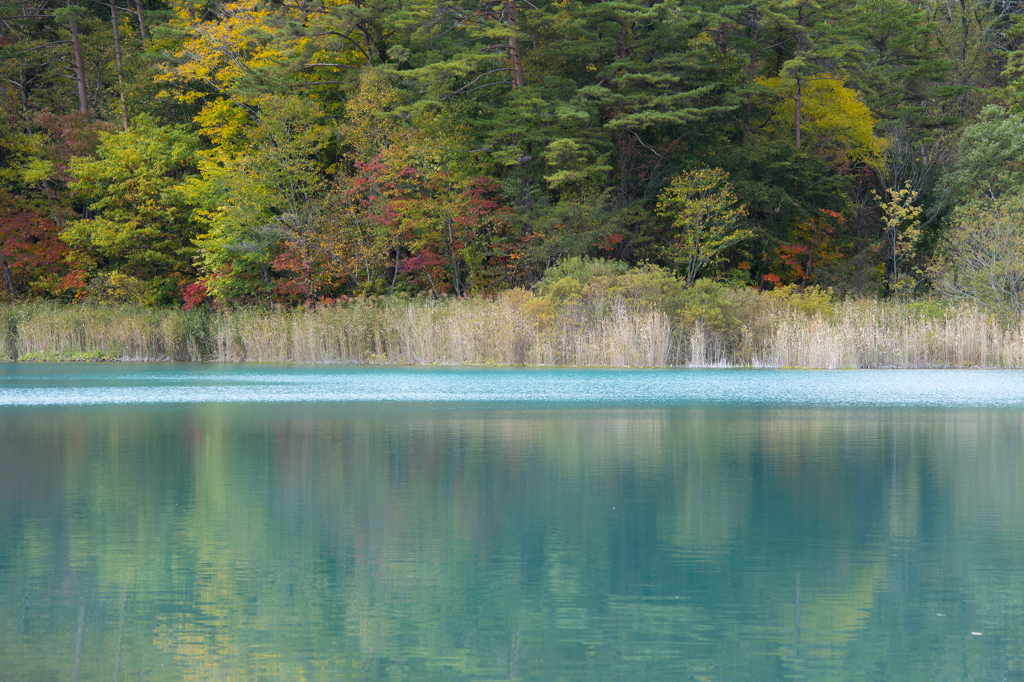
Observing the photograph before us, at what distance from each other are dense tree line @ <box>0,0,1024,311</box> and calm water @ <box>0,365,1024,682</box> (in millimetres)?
19625

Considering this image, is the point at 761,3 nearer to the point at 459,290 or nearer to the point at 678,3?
the point at 678,3

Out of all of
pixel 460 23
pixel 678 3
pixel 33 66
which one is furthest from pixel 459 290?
pixel 33 66

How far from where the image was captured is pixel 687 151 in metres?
34.4

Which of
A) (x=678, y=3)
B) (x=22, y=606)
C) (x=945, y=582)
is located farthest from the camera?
(x=678, y=3)

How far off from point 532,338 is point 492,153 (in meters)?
10.0

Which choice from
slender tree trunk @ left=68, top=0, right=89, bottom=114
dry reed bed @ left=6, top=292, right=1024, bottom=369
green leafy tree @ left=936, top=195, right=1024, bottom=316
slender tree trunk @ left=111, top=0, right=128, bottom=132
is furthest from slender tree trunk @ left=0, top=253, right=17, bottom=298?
green leafy tree @ left=936, top=195, right=1024, bottom=316

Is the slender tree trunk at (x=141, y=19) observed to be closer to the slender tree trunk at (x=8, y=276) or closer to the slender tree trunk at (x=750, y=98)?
the slender tree trunk at (x=8, y=276)

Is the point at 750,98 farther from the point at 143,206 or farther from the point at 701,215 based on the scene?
the point at 143,206

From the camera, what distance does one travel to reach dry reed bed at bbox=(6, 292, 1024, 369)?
76.1ft

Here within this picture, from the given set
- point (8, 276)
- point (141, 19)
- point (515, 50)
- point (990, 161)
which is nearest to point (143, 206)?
point (8, 276)

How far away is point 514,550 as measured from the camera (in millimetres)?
6074

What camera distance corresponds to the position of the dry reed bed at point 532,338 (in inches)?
914

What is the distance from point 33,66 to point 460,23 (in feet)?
61.4

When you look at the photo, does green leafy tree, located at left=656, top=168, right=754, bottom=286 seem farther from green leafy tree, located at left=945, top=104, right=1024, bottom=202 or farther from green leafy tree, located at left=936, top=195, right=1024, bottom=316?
green leafy tree, located at left=945, top=104, right=1024, bottom=202
